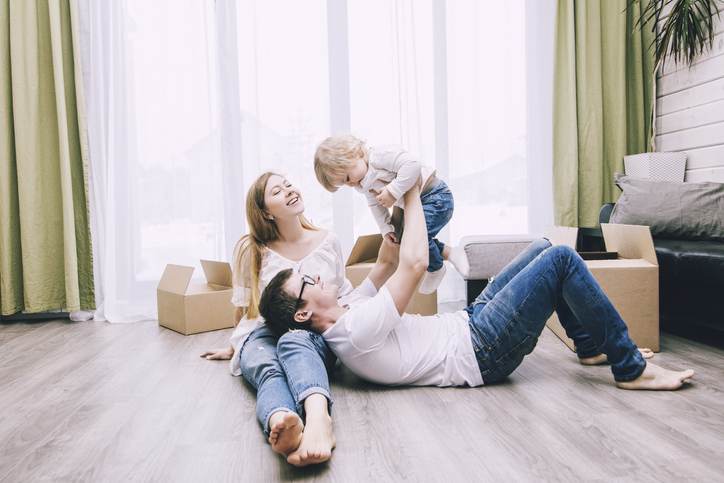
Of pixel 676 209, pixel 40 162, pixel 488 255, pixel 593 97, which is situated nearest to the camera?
pixel 676 209

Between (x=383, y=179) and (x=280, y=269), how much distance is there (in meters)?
0.51

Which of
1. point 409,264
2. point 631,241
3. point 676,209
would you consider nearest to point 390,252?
point 409,264

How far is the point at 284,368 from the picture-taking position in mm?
1460

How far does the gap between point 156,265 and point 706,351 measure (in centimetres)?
287

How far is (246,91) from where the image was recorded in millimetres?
3172

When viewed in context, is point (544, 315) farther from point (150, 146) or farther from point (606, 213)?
point (150, 146)

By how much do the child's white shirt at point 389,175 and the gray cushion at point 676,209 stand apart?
4.24ft

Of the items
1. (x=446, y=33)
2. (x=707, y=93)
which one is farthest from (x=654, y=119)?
(x=446, y=33)

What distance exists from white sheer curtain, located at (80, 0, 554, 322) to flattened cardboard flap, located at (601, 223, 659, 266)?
1.08 metres

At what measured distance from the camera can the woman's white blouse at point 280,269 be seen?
1962 mm

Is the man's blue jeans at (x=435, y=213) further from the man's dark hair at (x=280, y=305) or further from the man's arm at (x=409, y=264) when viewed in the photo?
the man's dark hair at (x=280, y=305)

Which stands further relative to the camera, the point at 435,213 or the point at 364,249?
the point at 364,249

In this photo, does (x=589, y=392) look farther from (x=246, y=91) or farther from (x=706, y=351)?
(x=246, y=91)

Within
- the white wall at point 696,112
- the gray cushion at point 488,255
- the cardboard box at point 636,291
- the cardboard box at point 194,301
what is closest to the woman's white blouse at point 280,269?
the cardboard box at point 194,301
